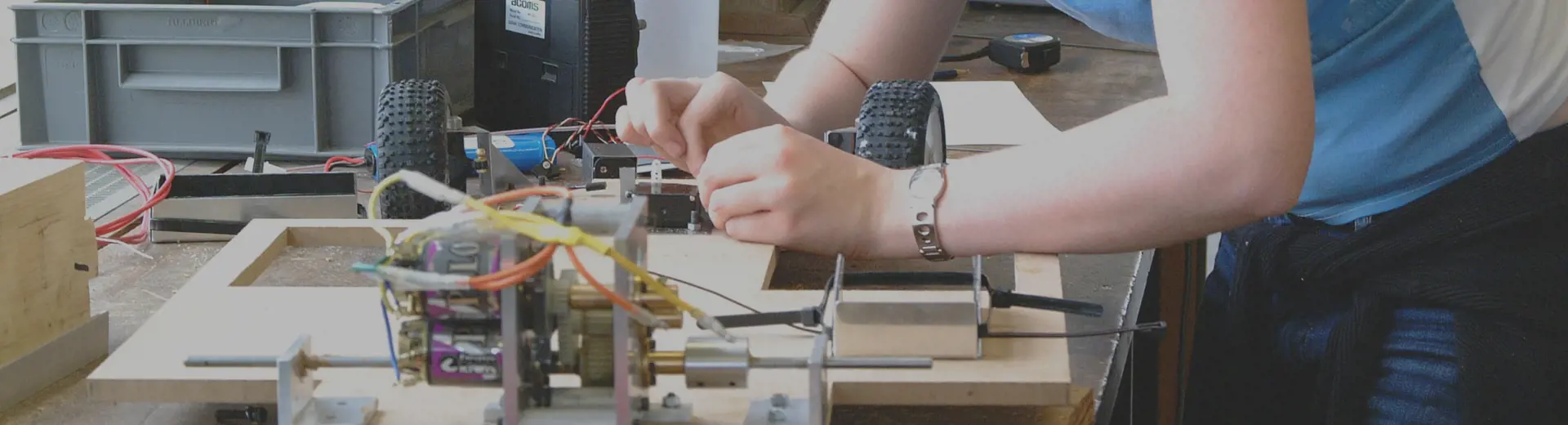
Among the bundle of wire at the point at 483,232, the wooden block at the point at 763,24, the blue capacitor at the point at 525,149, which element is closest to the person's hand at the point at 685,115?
the blue capacitor at the point at 525,149

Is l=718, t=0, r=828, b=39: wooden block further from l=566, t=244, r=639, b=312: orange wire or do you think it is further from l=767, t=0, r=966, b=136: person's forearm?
l=566, t=244, r=639, b=312: orange wire

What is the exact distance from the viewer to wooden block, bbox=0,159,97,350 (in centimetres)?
83

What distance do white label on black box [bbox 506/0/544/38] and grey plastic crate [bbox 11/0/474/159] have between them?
164 mm

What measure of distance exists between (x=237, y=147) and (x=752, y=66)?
0.79m

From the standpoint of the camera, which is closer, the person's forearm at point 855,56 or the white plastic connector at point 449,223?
the white plastic connector at point 449,223

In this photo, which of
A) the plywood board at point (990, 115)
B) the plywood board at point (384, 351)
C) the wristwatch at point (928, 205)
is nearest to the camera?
the plywood board at point (384, 351)

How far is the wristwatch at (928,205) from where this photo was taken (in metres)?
0.90

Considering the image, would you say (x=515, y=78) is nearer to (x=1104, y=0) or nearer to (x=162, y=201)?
(x=162, y=201)

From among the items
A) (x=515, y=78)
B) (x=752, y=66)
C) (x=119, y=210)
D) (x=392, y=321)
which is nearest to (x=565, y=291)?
(x=392, y=321)

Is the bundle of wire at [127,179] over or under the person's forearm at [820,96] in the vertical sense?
under

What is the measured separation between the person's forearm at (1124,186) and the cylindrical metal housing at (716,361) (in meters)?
0.22

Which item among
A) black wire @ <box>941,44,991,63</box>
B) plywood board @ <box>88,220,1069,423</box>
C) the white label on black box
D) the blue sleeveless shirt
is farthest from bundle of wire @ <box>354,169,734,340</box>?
black wire @ <box>941,44,991,63</box>

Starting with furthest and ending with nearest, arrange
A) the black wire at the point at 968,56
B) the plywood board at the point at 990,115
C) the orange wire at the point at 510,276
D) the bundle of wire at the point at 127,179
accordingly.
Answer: the black wire at the point at 968,56
the plywood board at the point at 990,115
the bundle of wire at the point at 127,179
the orange wire at the point at 510,276

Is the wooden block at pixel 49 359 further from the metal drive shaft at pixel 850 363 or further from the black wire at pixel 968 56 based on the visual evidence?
the black wire at pixel 968 56
